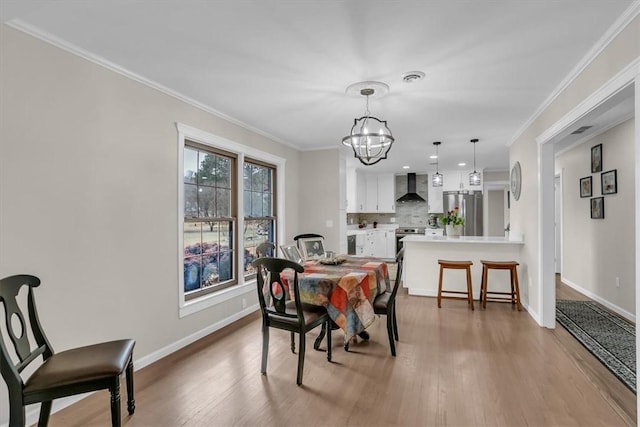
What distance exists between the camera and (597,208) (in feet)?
15.5

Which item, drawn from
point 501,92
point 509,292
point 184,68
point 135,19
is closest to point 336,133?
point 501,92

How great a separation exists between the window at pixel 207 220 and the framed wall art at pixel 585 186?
5.00m

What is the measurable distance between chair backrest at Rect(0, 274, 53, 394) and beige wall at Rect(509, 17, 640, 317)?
362 centimetres

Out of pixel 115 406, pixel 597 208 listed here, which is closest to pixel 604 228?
pixel 597 208

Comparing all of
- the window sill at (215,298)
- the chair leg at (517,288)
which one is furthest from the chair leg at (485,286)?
the window sill at (215,298)

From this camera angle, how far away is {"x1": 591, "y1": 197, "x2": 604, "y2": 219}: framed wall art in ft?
15.2

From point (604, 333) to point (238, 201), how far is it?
4261 mm

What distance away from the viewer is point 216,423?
214 centimetres

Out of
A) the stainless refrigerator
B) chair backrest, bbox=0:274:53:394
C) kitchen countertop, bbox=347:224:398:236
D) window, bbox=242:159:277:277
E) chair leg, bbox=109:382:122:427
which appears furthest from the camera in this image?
kitchen countertop, bbox=347:224:398:236

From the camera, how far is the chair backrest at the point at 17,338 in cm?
166

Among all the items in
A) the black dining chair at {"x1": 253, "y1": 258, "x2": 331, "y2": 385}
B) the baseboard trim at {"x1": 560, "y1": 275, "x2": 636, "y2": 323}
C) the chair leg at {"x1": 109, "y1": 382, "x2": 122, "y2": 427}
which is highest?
the black dining chair at {"x1": 253, "y1": 258, "x2": 331, "y2": 385}

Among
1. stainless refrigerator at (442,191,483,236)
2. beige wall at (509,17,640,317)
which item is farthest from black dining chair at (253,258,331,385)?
stainless refrigerator at (442,191,483,236)

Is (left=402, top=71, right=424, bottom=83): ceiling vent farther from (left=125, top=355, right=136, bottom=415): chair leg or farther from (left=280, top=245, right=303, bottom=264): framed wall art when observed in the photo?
(left=125, top=355, right=136, bottom=415): chair leg

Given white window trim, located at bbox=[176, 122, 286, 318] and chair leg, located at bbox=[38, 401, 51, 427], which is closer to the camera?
chair leg, located at bbox=[38, 401, 51, 427]
